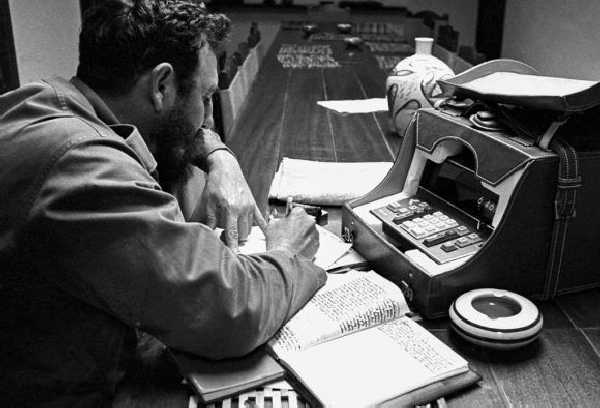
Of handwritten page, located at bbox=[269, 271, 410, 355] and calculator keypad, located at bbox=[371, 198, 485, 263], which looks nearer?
handwritten page, located at bbox=[269, 271, 410, 355]

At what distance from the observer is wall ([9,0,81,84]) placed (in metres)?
3.53

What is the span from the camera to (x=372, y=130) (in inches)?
A: 79.9

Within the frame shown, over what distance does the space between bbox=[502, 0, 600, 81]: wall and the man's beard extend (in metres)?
3.78

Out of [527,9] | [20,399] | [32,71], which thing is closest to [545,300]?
[20,399]

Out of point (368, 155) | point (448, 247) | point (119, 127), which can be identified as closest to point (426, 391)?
point (448, 247)

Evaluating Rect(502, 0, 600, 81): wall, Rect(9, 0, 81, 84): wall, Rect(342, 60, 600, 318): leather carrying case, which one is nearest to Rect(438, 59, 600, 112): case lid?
Rect(342, 60, 600, 318): leather carrying case

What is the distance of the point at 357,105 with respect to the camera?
2357mm

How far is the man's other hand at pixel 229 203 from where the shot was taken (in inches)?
49.9

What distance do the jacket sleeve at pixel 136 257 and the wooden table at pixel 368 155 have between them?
0.31 m

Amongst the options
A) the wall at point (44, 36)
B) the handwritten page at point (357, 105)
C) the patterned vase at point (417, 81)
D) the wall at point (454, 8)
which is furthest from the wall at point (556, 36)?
the wall at point (44, 36)

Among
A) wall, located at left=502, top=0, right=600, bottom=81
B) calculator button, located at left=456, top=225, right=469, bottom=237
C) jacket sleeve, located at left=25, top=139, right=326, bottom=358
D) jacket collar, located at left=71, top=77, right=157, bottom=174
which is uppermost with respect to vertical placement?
jacket collar, located at left=71, top=77, right=157, bottom=174

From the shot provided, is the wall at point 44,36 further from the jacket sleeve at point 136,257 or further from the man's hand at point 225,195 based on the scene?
the jacket sleeve at point 136,257

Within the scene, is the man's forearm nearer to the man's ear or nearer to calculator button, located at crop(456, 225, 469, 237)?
the man's ear

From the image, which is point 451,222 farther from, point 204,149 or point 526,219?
point 204,149
